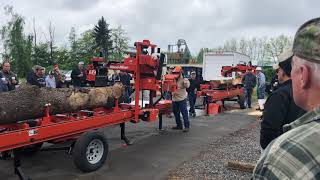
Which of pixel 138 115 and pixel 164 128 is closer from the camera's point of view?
pixel 138 115

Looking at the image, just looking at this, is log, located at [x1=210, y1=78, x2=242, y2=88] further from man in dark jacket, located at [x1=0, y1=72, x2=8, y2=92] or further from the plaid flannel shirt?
the plaid flannel shirt

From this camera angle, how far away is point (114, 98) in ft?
29.3

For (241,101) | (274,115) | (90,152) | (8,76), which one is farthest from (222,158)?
(241,101)

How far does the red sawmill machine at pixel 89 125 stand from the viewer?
623 cm

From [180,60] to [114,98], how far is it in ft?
77.3

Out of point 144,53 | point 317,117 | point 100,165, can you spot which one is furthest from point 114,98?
point 317,117

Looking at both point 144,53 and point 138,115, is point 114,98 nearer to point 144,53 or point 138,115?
point 138,115

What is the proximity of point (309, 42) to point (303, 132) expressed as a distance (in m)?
0.30

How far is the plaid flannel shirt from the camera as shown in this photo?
1.25m

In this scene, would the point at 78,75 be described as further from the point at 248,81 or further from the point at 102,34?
the point at 102,34

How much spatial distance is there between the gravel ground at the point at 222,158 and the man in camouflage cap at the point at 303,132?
550 centimetres

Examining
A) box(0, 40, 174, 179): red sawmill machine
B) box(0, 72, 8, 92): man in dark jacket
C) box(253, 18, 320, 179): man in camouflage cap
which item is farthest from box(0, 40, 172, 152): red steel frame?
box(253, 18, 320, 179): man in camouflage cap

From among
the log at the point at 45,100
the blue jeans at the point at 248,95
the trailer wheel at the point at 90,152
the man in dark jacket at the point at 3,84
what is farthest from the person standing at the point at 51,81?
the blue jeans at the point at 248,95

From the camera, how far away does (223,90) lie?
16.9 m
